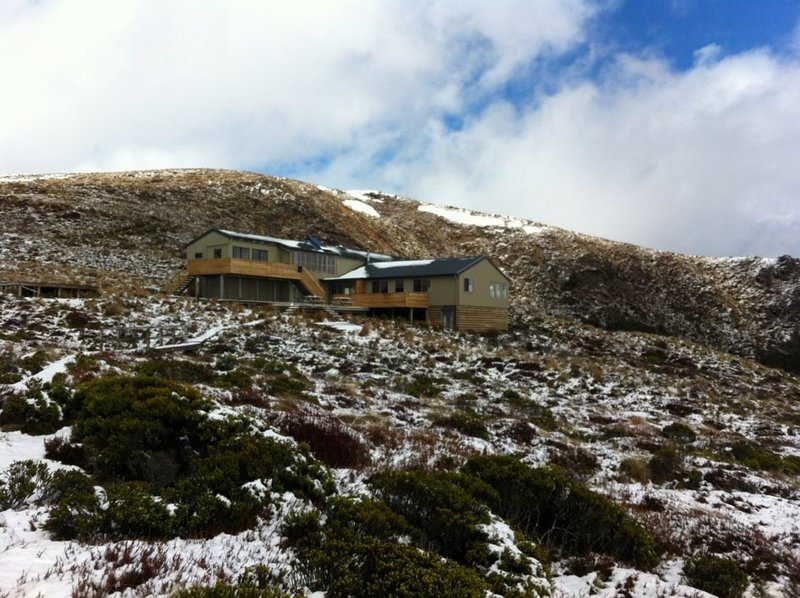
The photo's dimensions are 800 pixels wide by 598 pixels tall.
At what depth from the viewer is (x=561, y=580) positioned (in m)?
6.55

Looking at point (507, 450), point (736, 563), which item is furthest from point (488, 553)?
point (507, 450)

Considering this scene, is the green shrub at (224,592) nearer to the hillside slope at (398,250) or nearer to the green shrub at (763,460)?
the green shrub at (763,460)

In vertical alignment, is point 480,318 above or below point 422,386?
above

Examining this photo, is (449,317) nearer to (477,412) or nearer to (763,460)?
(477,412)

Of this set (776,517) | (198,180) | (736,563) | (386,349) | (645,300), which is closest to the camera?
(736,563)

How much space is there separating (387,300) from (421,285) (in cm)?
347

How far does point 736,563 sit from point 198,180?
88.2 metres

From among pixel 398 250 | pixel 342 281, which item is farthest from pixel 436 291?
pixel 398 250

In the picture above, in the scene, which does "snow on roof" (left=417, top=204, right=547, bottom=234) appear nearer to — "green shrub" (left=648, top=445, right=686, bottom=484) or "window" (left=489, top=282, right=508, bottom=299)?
"window" (left=489, top=282, right=508, bottom=299)

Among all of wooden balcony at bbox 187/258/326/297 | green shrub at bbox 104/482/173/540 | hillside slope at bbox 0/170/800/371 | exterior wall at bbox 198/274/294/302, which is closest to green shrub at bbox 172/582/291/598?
green shrub at bbox 104/482/173/540

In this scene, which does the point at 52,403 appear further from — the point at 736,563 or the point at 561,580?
the point at 736,563

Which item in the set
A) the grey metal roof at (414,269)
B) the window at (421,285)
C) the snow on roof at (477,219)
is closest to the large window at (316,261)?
the grey metal roof at (414,269)

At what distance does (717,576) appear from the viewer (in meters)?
6.58

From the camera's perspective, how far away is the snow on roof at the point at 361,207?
9445cm
